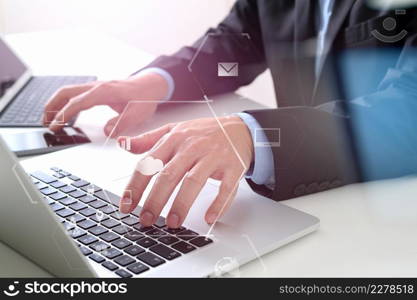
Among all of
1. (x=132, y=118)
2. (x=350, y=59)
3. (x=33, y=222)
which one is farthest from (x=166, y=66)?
(x=33, y=222)

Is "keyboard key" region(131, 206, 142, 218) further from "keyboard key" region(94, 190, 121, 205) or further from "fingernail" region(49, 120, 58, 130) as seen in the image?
"fingernail" region(49, 120, 58, 130)

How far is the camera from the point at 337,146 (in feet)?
1.57

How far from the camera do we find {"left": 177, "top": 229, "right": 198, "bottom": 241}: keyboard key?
385 mm

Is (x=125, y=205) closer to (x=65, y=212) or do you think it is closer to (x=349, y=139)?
(x=65, y=212)

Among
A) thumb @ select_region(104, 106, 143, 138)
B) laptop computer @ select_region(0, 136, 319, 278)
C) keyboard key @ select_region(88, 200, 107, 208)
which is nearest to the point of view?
laptop computer @ select_region(0, 136, 319, 278)

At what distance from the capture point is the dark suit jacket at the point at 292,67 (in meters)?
0.46

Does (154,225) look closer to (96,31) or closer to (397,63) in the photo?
(397,63)

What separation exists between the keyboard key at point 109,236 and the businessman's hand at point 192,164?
0.02 meters

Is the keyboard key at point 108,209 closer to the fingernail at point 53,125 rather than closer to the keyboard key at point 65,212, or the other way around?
the keyboard key at point 65,212

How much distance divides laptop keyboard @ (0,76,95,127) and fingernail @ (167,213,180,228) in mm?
244

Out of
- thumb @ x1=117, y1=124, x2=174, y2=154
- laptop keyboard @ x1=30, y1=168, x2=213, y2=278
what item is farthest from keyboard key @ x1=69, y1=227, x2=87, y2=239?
thumb @ x1=117, y1=124, x2=174, y2=154

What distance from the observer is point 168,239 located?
382 millimetres

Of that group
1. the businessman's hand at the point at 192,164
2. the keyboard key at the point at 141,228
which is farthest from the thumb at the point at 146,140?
the keyboard key at the point at 141,228

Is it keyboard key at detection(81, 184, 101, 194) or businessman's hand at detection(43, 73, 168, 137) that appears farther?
businessman's hand at detection(43, 73, 168, 137)
